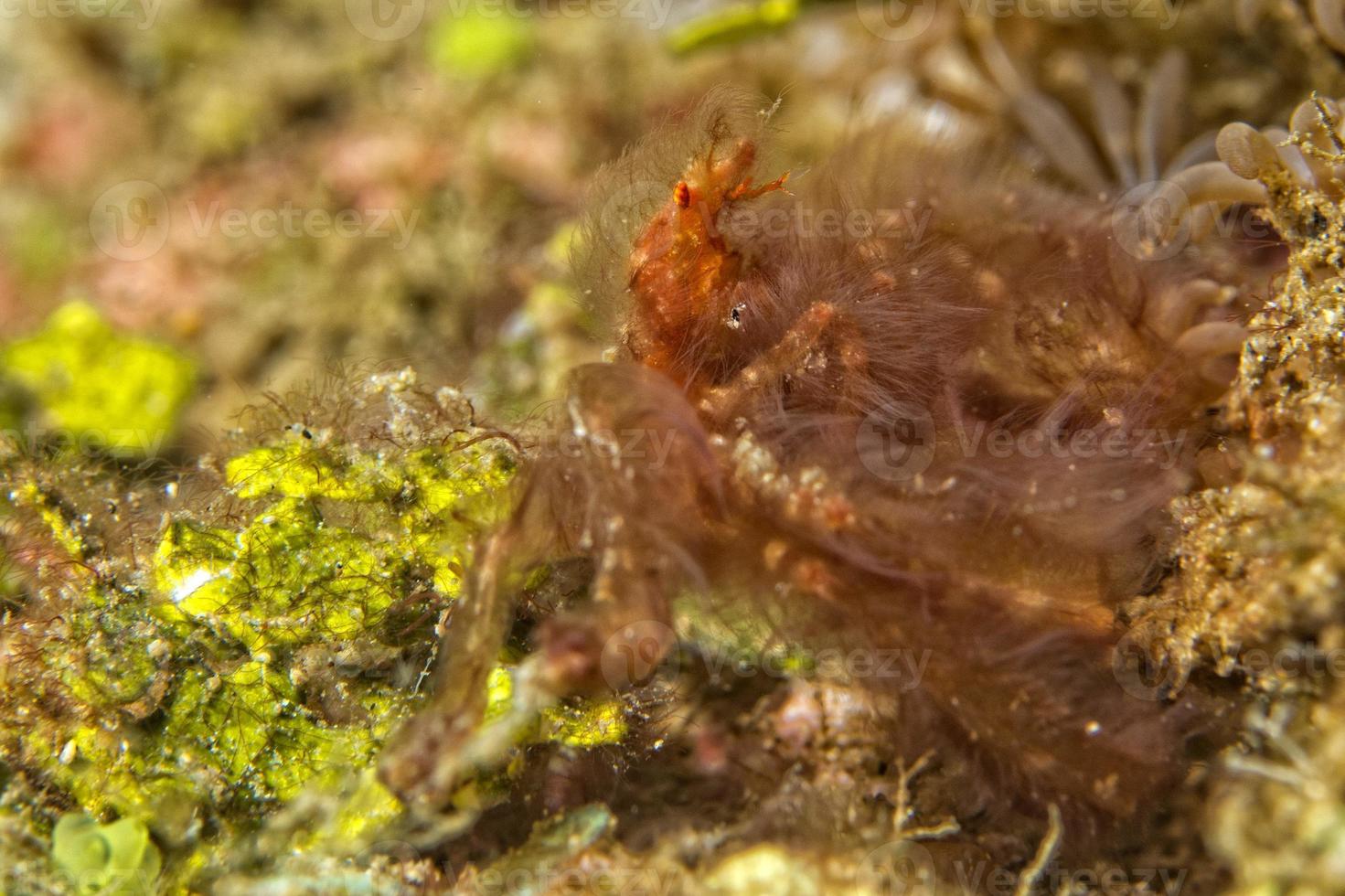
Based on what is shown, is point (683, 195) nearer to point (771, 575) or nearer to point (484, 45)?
point (771, 575)

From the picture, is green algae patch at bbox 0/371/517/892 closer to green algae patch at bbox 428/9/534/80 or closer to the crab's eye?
the crab's eye

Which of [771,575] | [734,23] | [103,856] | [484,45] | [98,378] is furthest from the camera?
[484,45]

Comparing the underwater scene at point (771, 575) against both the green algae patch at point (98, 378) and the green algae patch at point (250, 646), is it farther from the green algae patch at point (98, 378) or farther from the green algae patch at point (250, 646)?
the green algae patch at point (98, 378)

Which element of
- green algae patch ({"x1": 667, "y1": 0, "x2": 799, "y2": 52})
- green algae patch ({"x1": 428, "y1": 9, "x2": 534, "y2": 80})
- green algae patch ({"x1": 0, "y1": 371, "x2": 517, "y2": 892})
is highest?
green algae patch ({"x1": 667, "y1": 0, "x2": 799, "y2": 52})

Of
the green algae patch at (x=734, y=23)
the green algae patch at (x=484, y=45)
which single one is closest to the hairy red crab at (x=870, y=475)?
the green algae patch at (x=734, y=23)

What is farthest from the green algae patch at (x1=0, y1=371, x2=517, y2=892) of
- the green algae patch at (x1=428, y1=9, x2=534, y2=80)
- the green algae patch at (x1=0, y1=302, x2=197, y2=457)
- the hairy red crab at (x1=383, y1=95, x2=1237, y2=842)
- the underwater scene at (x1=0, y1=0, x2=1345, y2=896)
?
the green algae patch at (x1=428, y1=9, x2=534, y2=80)

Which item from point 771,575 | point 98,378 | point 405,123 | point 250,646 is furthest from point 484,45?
point 771,575
